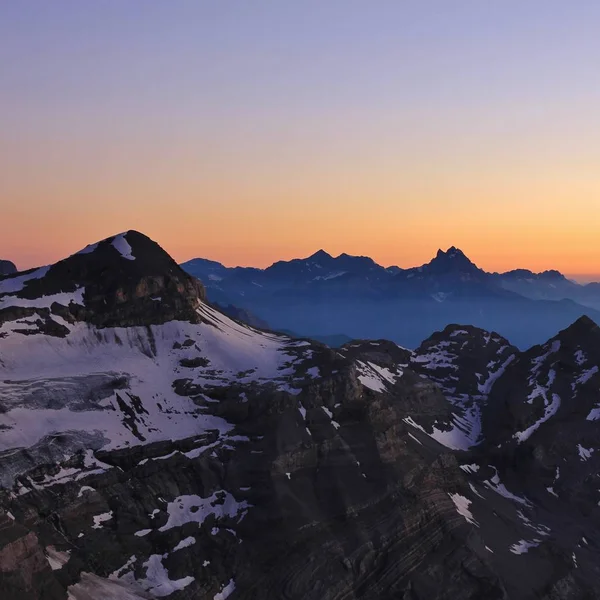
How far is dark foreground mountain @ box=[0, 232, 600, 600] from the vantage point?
87.2 m

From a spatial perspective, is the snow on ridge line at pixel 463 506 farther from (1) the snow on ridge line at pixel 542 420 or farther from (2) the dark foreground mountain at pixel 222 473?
(1) the snow on ridge line at pixel 542 420

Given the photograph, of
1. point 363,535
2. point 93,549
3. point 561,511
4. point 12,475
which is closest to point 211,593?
point 93,549

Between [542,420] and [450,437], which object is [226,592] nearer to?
[450,437]

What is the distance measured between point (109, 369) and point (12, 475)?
115 feet

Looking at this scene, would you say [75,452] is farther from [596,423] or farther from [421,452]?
[596,423]

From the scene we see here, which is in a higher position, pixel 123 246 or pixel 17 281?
pixel 123 246

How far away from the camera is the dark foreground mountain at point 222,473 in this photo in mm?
87250

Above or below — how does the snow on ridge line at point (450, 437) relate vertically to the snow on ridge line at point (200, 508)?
below

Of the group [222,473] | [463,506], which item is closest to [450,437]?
[463,506]

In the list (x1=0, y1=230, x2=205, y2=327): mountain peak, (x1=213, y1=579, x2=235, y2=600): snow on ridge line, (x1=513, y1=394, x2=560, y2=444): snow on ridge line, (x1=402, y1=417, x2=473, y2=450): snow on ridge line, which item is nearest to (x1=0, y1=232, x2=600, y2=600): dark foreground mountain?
(x1=213, y1=579, x2=235, y2=600): snow on ridge line

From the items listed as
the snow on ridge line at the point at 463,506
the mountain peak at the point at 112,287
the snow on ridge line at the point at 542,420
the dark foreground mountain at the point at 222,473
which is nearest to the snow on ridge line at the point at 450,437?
the dark foreground mountain at the point at 222,473

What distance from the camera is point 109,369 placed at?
4665 inches

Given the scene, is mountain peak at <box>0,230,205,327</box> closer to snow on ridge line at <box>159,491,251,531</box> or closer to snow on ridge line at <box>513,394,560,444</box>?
snow on ridge line at <box>159,491,251,531</box>

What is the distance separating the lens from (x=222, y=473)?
10444 cm
